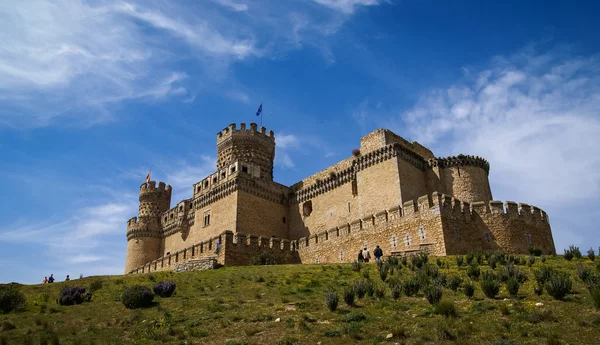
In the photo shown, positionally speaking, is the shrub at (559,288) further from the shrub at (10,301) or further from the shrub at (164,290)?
the shrub at (10,301)

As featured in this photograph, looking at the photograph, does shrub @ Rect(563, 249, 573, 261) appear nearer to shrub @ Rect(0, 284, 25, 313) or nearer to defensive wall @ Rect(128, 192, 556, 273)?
defensive wall @ Rect(128, 192, 556, 273)

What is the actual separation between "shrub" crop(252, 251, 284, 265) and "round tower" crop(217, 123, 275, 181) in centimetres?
1177

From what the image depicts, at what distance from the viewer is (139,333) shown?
461 inches

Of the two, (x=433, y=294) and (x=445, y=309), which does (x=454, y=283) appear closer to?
(x=433, y=294)

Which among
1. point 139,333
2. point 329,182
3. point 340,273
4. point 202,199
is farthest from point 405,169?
point 139,333

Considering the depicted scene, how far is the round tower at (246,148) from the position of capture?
3766cm

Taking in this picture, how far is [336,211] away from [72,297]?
19.7m

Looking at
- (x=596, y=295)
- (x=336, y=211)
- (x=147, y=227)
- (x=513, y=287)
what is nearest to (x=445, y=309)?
(x=513, y=287)

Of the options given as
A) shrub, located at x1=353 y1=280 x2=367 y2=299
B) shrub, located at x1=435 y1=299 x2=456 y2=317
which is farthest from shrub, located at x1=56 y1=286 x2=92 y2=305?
shrub, located at x1=435 y1=299 x2=456 y2=317

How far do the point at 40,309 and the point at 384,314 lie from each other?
33.8 ft

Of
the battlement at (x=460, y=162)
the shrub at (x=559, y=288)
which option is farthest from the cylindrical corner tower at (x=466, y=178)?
the shrub at (x=559, y=288)

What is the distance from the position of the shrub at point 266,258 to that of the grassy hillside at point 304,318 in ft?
25.0

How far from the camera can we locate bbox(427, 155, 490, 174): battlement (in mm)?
30031

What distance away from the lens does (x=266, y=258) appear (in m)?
24.9
